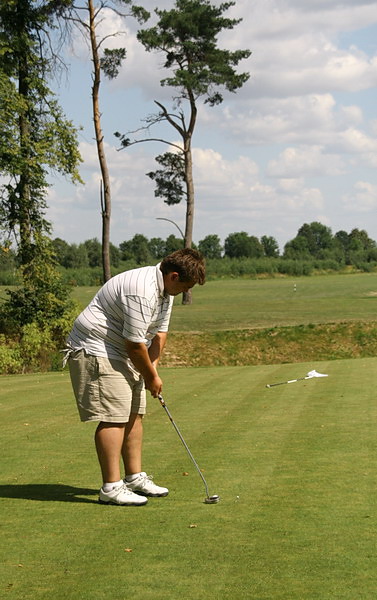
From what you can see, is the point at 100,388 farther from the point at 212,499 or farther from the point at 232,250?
the point at 232,250

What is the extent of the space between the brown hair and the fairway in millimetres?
1587

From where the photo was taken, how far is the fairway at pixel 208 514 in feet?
14.4

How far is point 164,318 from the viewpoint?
6332 millimetres

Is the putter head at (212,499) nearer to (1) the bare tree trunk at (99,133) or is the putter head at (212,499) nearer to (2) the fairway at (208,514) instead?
(2) the fairway at (208,514)

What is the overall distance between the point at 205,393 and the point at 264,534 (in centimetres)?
850

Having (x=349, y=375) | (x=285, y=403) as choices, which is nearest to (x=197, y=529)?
(x=285, y=403)

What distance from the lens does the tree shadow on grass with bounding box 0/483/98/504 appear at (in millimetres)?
6394

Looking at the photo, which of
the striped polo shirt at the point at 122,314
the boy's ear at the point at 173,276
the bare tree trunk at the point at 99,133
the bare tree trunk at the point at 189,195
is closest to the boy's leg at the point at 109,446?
the striped polo shirt at the point at 122,314

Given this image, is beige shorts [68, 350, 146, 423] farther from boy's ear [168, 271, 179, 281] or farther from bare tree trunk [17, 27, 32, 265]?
Result: bare tree trunk [17, 27, 32, 265]

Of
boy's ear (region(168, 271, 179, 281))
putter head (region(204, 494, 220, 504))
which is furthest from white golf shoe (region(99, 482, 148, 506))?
boy's ear (region(168, 271, 179, 281))

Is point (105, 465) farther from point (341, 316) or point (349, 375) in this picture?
point (341, 316)

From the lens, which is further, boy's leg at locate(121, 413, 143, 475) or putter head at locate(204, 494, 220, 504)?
boy's leg at locate(121, 413, 143, 475)

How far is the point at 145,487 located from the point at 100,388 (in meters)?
0.84

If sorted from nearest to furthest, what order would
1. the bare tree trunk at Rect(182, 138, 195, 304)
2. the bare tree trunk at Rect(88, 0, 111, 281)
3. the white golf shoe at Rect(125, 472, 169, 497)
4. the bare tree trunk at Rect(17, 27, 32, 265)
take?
the white golf shoe at Rect(125, 472, 169, 497), the bare tree trunk at Rect(17, 27, 32, 265), the bare tree trunk at Rect(88, 0, 111, 281), the bare tree trunk at Rect(182, 138, 195, 304)
